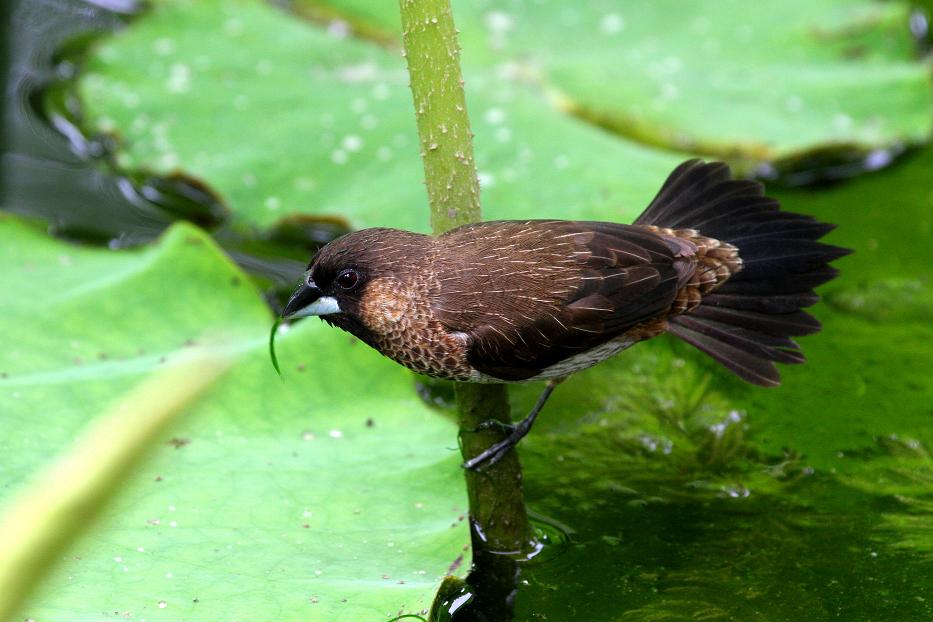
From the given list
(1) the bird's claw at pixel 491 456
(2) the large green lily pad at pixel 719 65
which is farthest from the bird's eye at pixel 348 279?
(2) the large green lily pad at pixel 719 65

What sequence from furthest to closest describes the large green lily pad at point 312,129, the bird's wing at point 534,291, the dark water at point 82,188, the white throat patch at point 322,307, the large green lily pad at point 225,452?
1. the dark water at point 82,188
2. the large green lily pad at point 312,129
3. the white throat patch at point 322,307
4. the bird's wing at point 534,291
5. the large green lily pad at point 225,452

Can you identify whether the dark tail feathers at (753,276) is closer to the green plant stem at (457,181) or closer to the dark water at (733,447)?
the dark water at (733,447)

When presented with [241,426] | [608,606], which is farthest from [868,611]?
[241,426]

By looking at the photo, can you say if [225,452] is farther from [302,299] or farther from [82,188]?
[82,188]

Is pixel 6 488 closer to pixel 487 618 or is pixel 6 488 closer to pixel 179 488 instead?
pixel 179 488

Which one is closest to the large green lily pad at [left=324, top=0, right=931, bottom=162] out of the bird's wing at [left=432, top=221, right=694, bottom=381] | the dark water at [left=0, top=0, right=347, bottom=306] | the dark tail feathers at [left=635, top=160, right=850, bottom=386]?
the dark water at [left=0, top=0, right=347, bottom=306]

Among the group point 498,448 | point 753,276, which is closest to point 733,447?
point 753,276

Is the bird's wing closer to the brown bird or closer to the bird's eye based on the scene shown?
the brown bird
